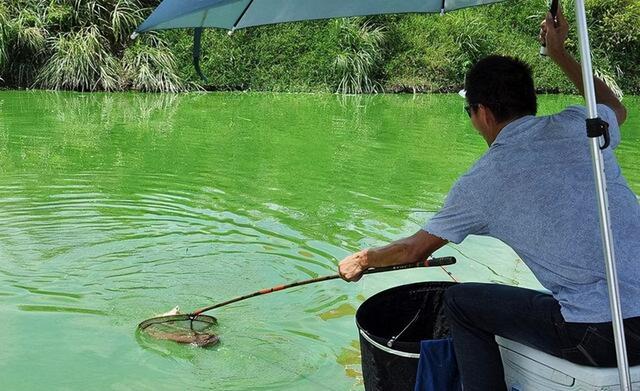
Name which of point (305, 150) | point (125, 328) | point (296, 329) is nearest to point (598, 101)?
point (296, 329)

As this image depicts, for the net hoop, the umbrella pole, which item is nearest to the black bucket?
the umbrella pole

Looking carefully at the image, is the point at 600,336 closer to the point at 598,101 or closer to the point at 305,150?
the point at 598,101

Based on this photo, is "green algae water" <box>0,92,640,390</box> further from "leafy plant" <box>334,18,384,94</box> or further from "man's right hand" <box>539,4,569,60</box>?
"leafy plant" <box>334,18,384,94</box>

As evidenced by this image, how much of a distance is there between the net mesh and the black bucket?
46.2 inches

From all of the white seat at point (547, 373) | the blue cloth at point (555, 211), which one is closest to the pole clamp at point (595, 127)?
the blue cloth at point (555, 211)

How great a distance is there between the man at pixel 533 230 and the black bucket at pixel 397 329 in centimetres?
17

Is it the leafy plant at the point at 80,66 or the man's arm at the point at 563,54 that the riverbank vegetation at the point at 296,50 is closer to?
the leafy plant at the point at 80,66

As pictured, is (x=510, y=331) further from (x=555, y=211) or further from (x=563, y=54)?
(x=563, y=54)

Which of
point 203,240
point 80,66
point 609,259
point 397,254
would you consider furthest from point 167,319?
point 80,66

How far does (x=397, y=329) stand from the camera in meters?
2.46

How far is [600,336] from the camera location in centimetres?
173

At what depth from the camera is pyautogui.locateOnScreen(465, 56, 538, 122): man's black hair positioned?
194 cm

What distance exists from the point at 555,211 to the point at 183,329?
2.09 metres

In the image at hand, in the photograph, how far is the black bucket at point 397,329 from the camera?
2068mm
